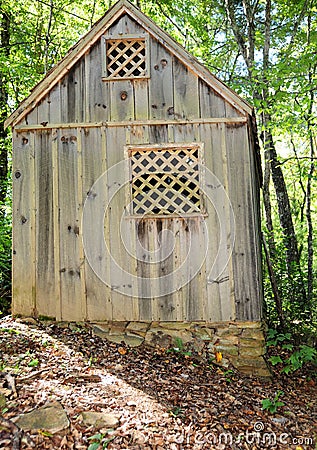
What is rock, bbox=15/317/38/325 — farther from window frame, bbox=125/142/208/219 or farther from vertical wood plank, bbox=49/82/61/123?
vertical wood plank, bbox=49/82/61/123

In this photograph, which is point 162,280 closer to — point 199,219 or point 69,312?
point 199,219

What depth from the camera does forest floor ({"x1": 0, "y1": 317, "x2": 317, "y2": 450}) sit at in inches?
136

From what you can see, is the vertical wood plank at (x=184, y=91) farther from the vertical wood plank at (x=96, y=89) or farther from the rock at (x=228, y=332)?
the rock at (x=228, y=332)

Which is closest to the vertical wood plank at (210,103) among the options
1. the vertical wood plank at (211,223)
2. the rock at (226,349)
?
the vertical wood plank at (211,223)

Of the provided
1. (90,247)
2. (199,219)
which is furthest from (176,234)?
(90,247)

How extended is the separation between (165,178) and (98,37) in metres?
2.11

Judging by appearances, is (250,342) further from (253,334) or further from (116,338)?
(116,338)

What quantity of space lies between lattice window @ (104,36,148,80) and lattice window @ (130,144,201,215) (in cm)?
106

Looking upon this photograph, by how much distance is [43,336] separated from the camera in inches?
212

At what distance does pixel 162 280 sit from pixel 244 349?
1363mm

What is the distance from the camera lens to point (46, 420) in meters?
3.46

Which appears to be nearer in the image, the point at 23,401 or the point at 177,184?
the point at 23,401

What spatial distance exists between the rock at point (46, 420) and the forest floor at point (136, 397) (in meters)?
0.04

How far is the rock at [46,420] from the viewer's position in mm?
3385
